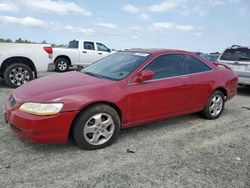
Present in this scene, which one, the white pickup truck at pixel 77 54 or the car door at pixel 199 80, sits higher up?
the white pickup truck at pixel 77 54

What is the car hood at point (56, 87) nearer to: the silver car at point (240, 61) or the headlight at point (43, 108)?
the headlight at point (43, 108)

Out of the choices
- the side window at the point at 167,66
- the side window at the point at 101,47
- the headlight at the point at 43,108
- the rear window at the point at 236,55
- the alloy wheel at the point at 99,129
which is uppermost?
the side window at the point at 101,47

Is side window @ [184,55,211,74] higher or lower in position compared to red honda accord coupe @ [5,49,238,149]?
higher

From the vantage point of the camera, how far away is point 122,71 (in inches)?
167

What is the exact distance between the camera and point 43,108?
3363 millimetres

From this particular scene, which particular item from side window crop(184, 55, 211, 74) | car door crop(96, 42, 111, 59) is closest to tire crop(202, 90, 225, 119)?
side window crop(184, 55, 211, 74)

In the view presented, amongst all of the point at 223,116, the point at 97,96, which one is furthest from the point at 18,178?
the point at 223,116

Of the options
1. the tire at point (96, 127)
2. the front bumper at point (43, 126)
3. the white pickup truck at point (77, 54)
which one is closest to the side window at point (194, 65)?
the tire at point (96, 127)

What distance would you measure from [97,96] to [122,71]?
0.79m

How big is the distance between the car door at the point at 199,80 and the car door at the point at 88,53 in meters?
9.51

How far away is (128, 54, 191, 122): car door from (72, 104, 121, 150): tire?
345 millimetres

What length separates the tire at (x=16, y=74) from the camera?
25.2 feet

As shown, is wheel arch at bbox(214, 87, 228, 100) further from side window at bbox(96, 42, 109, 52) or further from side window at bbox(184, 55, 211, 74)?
side window at bbox(96, 42, 109, 52)

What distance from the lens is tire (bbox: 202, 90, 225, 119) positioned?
5.28 meters
